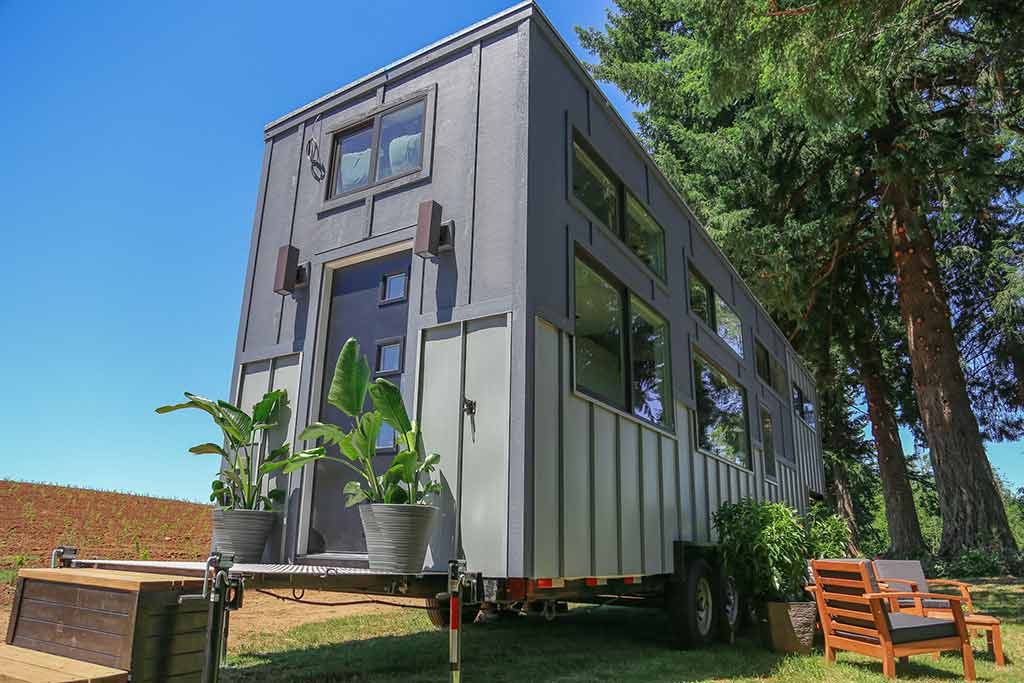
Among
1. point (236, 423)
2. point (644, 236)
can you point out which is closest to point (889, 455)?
point (644, 236)

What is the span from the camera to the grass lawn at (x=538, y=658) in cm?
575

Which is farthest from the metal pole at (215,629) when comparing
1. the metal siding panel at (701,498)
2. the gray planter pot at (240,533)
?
the metal siding panel at (701,498)

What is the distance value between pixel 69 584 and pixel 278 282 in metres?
3.38

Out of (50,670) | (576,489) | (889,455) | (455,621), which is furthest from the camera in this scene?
(889,455)

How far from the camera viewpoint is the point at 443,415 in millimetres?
5438

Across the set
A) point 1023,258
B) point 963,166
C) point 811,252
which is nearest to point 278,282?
point 963,166

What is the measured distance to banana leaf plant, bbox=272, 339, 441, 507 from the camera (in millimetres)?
5059

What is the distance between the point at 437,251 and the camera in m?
5.82

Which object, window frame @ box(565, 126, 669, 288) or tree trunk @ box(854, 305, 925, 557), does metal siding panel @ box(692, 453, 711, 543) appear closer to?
window frame @ box(565, 126, 669, 288)

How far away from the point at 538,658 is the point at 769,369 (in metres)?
8.44

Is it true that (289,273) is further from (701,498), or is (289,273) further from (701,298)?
(701,298)

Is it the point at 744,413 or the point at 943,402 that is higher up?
the point at 943,402

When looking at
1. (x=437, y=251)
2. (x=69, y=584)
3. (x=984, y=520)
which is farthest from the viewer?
(x=984, y=520)

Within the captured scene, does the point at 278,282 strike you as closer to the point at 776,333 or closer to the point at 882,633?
the point at 882,633
